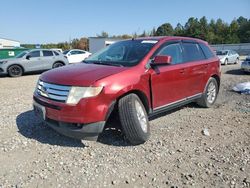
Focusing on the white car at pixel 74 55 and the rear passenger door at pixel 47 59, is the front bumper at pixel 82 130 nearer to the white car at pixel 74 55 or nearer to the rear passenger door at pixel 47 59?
the rear passenger door at pixel 47 59

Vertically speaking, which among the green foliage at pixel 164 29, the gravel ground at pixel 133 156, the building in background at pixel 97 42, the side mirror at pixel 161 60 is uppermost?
the green foliage at pixel 164 29

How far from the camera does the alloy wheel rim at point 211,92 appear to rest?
6841mm

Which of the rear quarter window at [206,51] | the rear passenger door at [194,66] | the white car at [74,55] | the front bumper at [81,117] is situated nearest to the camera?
the front bumper at [81,117]

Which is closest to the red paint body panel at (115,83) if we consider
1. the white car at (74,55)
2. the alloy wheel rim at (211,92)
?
the alloy wheel rim at (211,92)

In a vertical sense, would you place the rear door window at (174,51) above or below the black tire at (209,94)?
above

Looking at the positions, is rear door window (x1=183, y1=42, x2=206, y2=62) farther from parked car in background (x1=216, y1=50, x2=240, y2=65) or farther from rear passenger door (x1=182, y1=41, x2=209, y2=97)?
parked car in background (x1=216, y1=50, x2=240, y2=65)

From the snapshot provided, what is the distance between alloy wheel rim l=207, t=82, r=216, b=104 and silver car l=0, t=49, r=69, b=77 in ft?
37.8

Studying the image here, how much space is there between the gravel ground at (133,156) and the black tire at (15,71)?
32.7 ft

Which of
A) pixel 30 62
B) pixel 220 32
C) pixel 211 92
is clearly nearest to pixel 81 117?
pixel 211 92

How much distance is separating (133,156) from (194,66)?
279 centimetres

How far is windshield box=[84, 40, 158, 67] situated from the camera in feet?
15.6

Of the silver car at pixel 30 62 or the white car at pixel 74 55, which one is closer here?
the silver car at pixel 30 62

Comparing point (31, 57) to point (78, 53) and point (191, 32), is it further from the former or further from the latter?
point (191, 32)

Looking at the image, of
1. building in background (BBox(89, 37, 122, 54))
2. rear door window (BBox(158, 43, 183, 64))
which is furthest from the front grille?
building in background (BBox(89, 37, 122, 54))
